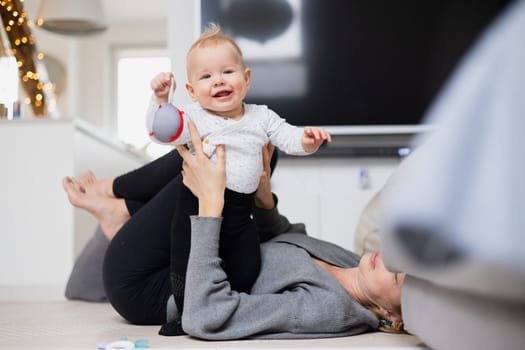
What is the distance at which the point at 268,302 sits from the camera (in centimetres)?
133

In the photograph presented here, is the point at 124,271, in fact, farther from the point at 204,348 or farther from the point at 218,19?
the point at 218,19

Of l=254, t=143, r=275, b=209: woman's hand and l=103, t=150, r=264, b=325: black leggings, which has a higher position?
l=254, t=143, r=275, b=209: woman's hand

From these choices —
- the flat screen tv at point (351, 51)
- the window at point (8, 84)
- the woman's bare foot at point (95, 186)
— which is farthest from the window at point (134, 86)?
the woman's bare foot at point (95, 186)

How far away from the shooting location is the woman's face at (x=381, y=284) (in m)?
1.41

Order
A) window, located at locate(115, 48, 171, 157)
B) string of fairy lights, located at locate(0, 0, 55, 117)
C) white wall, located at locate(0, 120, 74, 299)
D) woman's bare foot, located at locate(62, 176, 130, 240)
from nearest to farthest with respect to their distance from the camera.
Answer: woman's bare foot, located at locate(62, 176, 130, 240), white wall, located at locate(0, 120, 74, 299), string of fairy lights, located at locate(0, 0, 55, 117), window, located at locate(115, 48, 171, 157)

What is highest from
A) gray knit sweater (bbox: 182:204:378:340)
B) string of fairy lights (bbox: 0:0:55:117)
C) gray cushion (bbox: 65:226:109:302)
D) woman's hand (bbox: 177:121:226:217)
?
string of fairy lights (bbox: 0:0:55:117)

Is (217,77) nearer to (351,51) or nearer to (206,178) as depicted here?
(206,178)

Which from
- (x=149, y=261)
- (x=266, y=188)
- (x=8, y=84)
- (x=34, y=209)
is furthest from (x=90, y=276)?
(x=8, y=84)

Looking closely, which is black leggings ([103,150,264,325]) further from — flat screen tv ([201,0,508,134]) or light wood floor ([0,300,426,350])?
flat screen tv ([201,0,508,134])

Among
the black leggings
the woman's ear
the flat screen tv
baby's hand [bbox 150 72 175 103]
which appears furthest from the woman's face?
the flat screen tv

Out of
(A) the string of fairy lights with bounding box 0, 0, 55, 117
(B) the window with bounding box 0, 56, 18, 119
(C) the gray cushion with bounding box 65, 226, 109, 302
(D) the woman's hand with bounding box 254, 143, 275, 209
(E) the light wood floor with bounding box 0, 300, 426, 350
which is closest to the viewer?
(E) the light wood floor with bounding box 0, 300, 426, 350

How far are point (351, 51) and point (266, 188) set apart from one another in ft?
5.11

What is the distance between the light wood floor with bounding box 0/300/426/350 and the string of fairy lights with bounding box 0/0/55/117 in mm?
1851

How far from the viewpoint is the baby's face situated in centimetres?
137
